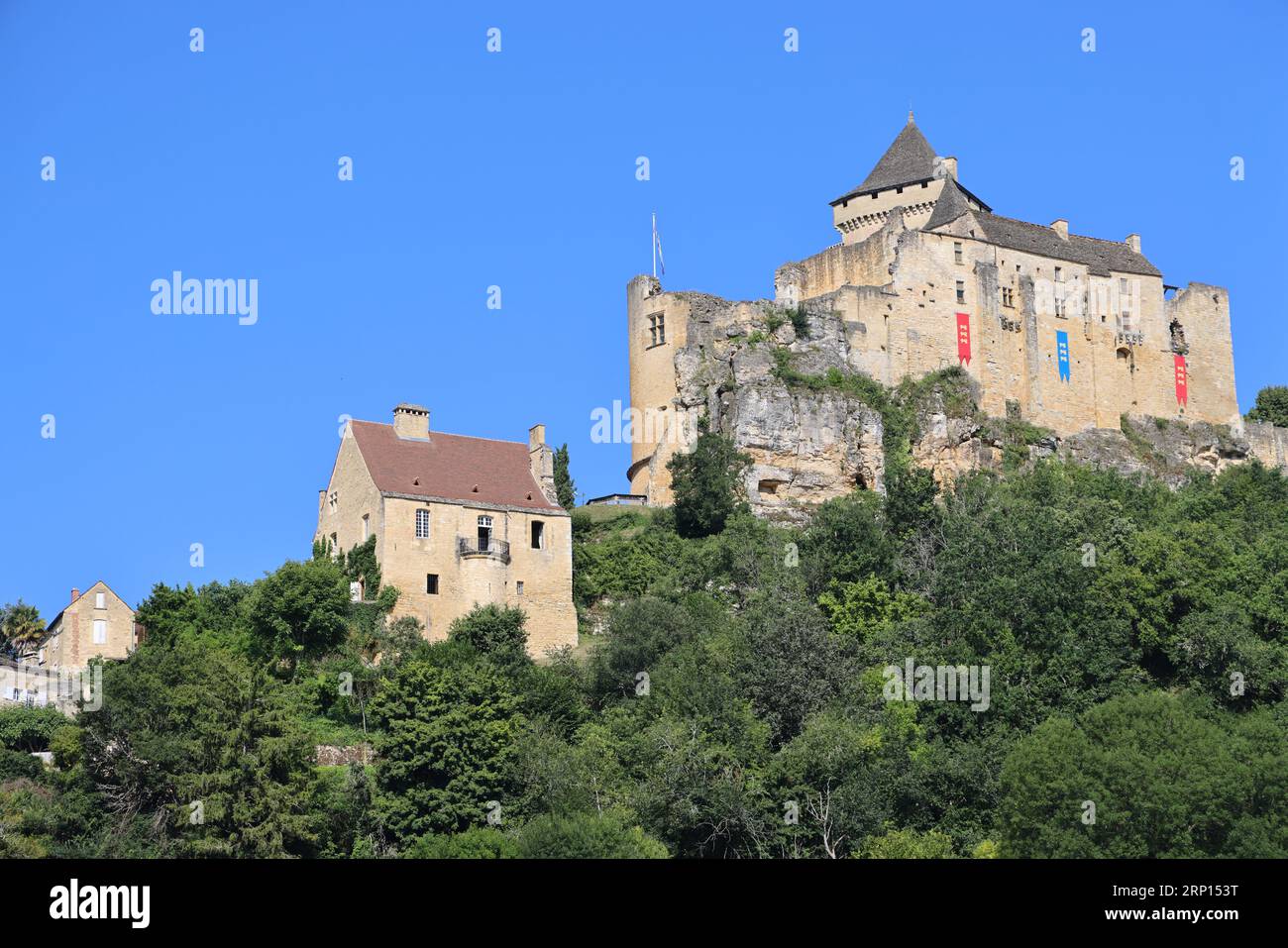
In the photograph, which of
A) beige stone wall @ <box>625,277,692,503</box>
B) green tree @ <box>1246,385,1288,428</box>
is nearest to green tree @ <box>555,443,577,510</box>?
beige stone wall @ <box>625,277,692,503</box>

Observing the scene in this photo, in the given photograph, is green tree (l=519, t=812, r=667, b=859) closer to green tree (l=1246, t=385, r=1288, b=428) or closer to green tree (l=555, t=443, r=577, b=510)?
green tree (l=555, t=443, r=577, b=510)

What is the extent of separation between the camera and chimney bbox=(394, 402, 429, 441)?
55625 mm

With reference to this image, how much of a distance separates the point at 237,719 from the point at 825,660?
1477 cm

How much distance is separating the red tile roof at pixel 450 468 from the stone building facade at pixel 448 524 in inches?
1.6

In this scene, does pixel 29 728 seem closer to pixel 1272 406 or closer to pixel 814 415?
pixel 814 415

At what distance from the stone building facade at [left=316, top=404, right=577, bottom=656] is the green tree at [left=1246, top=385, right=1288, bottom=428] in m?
42.0

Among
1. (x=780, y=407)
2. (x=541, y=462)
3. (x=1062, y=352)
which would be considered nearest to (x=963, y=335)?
(x=1062, y=352)

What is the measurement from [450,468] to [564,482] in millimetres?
10155

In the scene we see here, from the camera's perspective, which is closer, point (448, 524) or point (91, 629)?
point (448, 524)

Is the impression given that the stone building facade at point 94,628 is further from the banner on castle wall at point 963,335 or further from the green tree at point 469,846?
the banner on castle wall at point 963,335

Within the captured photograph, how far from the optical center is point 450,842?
3769 centimetres

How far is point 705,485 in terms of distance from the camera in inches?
2440
